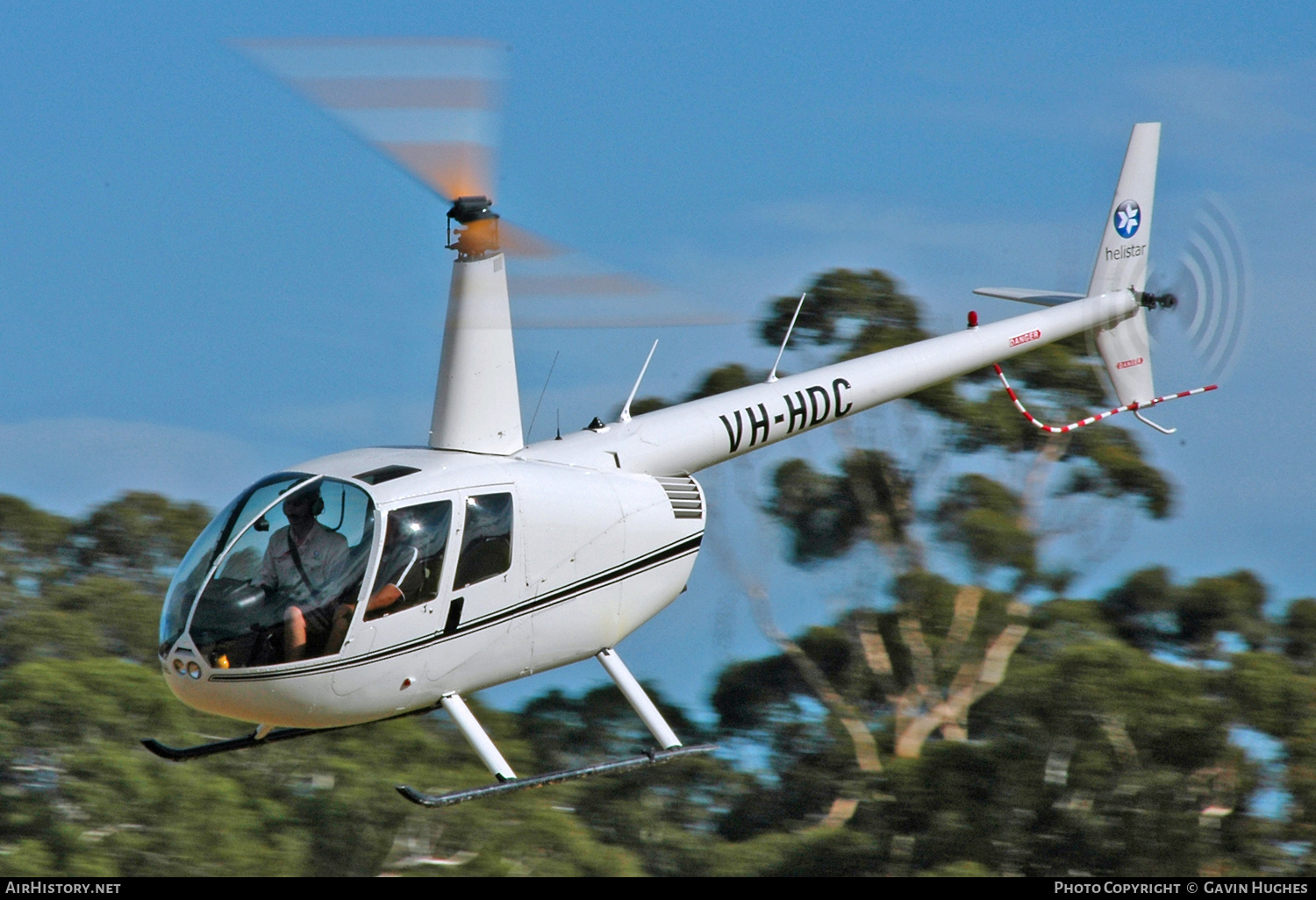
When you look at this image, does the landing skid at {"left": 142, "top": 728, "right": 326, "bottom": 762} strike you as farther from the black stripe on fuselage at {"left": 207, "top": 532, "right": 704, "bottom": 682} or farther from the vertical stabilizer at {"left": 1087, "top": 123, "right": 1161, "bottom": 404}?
the vertical stabilizer at {"left": 1087, "top": 123, "right": 1161, "bottom": 404}

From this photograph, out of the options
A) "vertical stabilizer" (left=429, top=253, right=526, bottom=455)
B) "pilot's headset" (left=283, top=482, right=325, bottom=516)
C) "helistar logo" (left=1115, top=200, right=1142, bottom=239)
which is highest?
"helistar logo" (left=1115, top=200, right=1142, bottom=239)

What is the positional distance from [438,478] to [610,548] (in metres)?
1.45

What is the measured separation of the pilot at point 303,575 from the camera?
8773 millimetres

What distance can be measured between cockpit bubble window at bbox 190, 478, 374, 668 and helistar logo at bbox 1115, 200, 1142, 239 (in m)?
9.35

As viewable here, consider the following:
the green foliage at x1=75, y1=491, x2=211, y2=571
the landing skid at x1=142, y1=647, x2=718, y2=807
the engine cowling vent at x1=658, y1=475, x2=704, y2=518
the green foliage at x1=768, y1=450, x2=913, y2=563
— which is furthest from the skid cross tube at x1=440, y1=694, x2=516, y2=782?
the green foliage at x1=75, y1=491, x2=211, y2=571

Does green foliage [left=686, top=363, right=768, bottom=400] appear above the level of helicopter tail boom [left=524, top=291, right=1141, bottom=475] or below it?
above

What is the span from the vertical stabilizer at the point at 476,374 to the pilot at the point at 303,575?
1281 mm

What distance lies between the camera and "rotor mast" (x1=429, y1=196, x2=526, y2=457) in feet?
31.9

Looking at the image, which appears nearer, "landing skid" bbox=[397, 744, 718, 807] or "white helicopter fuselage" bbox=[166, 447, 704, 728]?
"landing skid" bbox=[397, 744, 718, 807]

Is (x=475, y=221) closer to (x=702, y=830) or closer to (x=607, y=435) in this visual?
(x=607, y=435)

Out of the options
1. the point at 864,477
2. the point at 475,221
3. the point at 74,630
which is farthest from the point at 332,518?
the point at 864,477

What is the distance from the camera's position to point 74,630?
25344 millimetres

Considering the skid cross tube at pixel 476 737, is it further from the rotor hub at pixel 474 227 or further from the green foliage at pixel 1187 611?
the green foliage at pixel 1187 611
